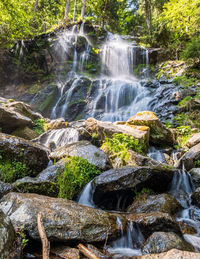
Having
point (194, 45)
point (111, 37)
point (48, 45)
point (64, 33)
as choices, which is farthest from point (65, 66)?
point (194, 45)

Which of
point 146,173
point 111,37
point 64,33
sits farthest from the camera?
point 111,37

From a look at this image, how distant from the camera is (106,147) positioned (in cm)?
610

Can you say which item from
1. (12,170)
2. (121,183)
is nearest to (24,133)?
(12,170)

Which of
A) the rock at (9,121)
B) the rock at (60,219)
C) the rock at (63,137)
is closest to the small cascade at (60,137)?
the rock at (63,137)

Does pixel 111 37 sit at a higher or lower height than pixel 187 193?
higher

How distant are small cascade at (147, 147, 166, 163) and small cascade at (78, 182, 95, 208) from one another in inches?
132

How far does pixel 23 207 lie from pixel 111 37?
77.4 feet

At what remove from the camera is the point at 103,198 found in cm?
398

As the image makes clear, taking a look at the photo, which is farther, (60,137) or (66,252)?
(60,137)

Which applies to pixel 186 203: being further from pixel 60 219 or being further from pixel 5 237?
pixel 5 237

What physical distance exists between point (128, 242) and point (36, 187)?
199cm

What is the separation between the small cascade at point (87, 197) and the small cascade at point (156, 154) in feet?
11.0

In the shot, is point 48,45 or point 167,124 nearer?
point 167,124

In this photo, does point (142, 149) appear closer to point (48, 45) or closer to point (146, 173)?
point (146, 173)
